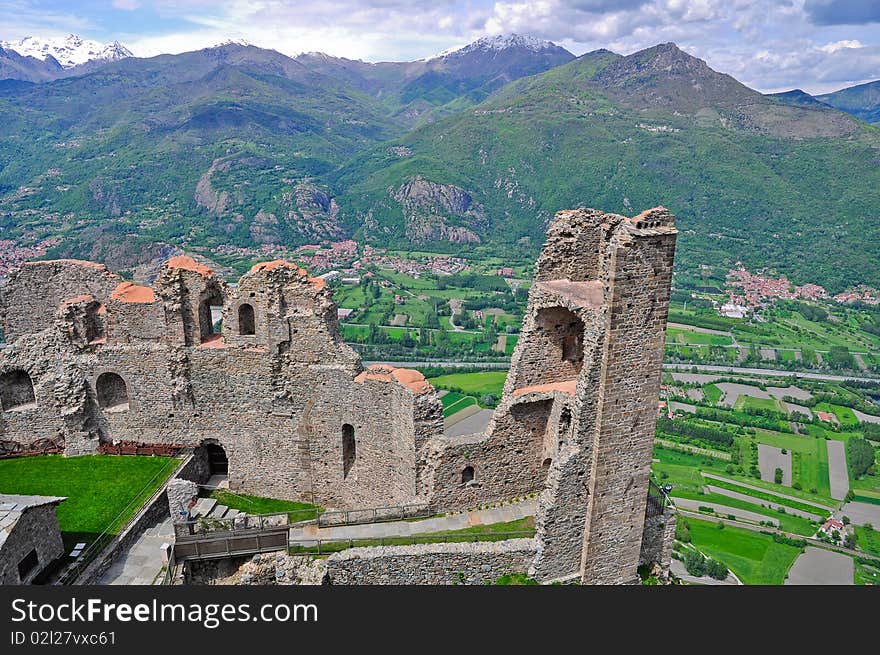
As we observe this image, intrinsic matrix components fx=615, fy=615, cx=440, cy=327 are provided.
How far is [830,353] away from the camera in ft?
474

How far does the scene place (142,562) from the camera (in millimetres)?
22141

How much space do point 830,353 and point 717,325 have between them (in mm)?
25376

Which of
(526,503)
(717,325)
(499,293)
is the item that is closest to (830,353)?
(717,325)

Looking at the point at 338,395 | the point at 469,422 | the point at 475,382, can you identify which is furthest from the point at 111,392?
the point at 475,382

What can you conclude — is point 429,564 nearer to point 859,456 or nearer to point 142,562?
point 142,562

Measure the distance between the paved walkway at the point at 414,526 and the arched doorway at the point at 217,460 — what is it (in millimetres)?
7518

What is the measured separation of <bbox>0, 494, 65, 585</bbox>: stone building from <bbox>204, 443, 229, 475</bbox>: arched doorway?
8093 mm

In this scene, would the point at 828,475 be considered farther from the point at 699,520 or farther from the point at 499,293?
A: the point at 499,293

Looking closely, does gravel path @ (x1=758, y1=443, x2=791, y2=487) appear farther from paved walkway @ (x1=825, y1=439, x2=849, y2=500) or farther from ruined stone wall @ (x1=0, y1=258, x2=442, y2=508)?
ruined stone wall @ (x1=0, y1=258, x2=442, y2=508)

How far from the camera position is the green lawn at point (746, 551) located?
68812 millimetres

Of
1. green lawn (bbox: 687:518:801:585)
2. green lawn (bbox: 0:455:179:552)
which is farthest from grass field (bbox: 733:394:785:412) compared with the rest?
green lawn (bbox: 0:455:179:552)

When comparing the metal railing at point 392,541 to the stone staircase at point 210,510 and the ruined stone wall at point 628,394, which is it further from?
the stone staircase at point 210,510

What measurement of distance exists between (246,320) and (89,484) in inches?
357

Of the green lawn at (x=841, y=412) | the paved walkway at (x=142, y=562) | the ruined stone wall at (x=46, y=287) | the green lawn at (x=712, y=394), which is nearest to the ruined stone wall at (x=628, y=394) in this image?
the paved walkway at (x=142, y=562)
